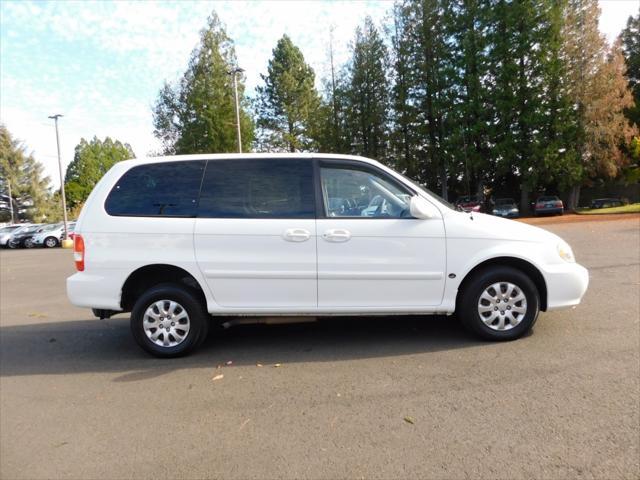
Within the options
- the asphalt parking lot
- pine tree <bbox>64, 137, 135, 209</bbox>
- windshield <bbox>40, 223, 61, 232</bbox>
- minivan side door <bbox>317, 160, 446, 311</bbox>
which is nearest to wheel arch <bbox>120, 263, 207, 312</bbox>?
the asphalt parking lot

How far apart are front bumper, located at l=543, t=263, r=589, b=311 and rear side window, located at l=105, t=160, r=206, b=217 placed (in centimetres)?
367

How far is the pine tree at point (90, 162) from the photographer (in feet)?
304

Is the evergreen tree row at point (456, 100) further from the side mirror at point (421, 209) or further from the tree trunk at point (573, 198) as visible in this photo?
the side mirror at point (421, 209)

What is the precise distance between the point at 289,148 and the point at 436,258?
40801mm

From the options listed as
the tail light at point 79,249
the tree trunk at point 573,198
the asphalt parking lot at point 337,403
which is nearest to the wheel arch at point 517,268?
the asphalt parking lot at point 337,403

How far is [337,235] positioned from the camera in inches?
170

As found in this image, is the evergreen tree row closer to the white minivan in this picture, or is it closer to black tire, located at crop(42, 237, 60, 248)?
black tire, located at crop(42, 237, 60, 248)

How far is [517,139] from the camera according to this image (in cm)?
3222

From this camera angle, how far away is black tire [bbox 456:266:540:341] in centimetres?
441

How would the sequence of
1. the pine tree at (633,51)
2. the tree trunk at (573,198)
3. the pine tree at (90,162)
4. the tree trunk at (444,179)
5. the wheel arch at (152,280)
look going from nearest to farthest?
the wheel arch at (152,280), the tree trunk at (573,198), the tree trunk at (444,179), the pine tree at (633,51), the pine tree at (90,162)

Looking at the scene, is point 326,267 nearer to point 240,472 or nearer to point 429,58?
point 240,472

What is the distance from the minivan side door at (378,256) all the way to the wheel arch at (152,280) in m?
1.35

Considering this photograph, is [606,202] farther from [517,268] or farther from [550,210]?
[517,268]

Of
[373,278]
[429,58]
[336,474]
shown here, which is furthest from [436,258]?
[429,58]
